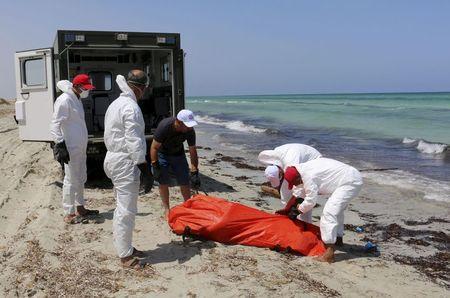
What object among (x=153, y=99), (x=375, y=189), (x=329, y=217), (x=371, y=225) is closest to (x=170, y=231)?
(x=329, y=217)

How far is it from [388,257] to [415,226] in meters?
1.90

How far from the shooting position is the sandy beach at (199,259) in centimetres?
467

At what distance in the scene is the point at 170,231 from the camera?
6.27 m

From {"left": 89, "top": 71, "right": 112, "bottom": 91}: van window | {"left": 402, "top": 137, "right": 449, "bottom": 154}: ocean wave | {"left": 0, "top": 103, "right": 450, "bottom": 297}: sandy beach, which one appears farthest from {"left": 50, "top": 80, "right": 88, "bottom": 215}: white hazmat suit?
{"left": 402, "top": 137, "right": 449, "bottom": 154}: ocean wave

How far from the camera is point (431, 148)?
17.2m

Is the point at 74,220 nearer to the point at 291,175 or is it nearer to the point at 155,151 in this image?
the point at 155,151

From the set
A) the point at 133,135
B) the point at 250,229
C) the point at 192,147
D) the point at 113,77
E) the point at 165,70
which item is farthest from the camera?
the point at 113,77

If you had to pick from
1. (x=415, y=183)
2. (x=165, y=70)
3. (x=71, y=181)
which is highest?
(x=165, y=70)

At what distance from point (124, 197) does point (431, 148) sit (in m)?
14.7

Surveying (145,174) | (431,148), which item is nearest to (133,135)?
(145,174)

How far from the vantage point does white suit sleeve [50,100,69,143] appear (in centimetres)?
642

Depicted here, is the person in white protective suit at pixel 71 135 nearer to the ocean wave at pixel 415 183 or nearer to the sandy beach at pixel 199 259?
the sandy beach at pixel 199 259

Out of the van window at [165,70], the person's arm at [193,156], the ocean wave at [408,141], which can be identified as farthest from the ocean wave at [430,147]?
the person's arm at [193,156]

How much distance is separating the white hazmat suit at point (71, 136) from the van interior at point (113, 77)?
12.2ft
